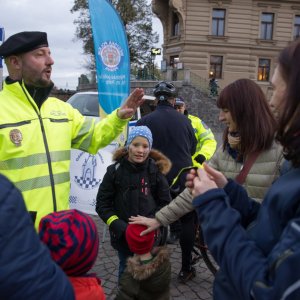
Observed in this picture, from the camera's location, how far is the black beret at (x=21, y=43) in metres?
2.48

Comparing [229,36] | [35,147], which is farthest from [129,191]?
[229,36]

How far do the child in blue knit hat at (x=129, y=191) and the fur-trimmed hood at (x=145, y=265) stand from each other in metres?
0.34

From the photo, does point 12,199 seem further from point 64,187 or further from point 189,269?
point 189,269

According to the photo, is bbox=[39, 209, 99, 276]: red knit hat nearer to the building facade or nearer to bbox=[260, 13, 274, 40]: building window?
the building facade

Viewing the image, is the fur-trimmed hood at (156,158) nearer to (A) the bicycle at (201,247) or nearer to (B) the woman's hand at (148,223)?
(A) the bicycle at (201,247)

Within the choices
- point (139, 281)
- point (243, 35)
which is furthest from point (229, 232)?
point (243, 35)

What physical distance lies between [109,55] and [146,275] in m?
3.78

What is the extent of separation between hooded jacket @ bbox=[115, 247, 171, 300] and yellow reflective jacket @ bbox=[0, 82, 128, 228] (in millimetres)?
670

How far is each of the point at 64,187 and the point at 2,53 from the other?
97cm

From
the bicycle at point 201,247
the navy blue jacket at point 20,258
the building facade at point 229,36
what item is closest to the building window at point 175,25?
the building facade at point 229,36

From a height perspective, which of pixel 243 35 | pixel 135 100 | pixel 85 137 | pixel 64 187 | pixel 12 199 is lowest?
pixel 243 35

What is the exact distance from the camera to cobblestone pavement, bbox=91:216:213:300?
3834 millimetres

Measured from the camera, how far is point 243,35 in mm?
32750

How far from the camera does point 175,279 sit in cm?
416
